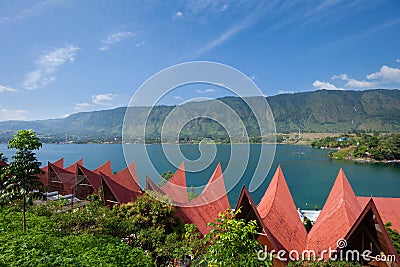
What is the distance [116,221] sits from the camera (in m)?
8.85

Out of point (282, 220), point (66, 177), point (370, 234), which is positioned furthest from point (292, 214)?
point (66, 177)

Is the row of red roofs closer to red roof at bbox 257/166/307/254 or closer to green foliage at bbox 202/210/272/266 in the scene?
red roof at bbox 257/166/307/254

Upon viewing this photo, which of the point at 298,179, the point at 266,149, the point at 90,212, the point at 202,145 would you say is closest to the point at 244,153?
the point at 266,149

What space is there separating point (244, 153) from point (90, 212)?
5.99m

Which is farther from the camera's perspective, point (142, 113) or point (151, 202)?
point (151, 202)

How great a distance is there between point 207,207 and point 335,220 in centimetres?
455

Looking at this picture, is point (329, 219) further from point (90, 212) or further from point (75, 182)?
point (75, 182)

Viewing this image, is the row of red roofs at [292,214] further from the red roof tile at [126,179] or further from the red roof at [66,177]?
the red roof at [66,177]

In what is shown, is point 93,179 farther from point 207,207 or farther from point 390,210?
point 390,210

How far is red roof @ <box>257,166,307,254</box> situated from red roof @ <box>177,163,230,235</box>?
1.76 metres

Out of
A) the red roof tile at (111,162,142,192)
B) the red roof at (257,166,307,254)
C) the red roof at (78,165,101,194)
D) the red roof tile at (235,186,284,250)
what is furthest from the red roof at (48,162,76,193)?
the red roof at (257,166,307,254)

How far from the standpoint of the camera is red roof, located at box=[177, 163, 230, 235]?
998 centimetres

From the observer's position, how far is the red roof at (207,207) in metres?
9.98

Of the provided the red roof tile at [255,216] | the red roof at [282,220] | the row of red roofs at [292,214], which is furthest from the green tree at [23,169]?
the red roof at [282,220]
